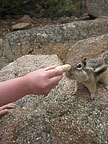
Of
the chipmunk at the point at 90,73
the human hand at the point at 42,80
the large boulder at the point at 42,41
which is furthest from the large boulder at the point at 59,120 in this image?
the large boulder at the point at 42,41

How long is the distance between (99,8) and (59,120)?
5320 millimetres

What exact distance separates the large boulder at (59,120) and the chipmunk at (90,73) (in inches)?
5.8

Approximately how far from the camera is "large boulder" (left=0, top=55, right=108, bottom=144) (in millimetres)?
2207

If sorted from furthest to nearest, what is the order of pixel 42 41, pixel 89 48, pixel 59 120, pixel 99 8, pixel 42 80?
pixel 99 8 → pixel 42 41 → pixel 89 48 → pixel 59 120 → pixel 42 80

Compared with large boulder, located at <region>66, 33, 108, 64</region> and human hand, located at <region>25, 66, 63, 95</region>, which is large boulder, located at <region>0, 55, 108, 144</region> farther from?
large boulder, located at <region>66, 33, 108, 64</region>

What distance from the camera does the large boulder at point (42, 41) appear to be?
4.37m

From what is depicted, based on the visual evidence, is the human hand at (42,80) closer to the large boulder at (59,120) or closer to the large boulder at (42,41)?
the large boulder at (59,120)

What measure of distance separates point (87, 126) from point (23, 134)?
0.83 meters

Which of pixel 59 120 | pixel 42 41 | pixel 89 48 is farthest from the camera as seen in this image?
pixel 42 41

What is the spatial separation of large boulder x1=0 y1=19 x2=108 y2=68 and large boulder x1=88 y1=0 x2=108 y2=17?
7.28 ft

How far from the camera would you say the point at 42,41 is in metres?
4.38

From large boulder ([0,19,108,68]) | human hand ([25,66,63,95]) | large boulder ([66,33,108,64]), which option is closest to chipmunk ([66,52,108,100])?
human hand ([25,66,63,95])

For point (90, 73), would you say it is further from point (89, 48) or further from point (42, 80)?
point (89, 48)

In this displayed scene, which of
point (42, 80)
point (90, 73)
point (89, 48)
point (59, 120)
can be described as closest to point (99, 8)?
point (89, 48)
